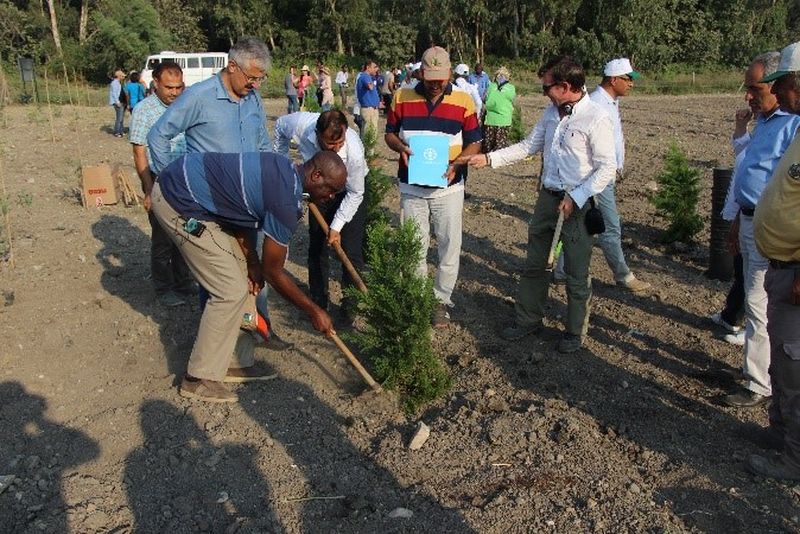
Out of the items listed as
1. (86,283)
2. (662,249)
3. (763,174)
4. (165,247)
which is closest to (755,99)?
(763,174)

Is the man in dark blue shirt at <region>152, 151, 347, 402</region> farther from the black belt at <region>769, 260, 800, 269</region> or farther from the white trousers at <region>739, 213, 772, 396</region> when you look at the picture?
the white trousers at <region>739, 213, 772, 396</region>

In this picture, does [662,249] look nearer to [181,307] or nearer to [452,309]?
[452,309]

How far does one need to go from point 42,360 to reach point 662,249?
608cm

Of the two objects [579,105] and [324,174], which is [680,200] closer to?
[579,105]

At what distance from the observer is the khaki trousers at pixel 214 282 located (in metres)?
4.09

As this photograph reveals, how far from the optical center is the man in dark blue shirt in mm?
3693

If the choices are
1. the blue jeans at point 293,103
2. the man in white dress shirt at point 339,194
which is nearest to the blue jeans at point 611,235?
the man in white dress shirt at point 339,194

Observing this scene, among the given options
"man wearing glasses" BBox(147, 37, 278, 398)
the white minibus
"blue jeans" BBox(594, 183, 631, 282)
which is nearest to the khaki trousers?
"man wearing glasses" BBox(147, 37, 278, 398)

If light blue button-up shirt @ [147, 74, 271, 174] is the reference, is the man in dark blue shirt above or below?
below

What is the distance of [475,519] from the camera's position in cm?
335

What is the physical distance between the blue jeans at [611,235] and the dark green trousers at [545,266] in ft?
3.69

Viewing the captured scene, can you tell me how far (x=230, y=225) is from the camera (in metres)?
4.16

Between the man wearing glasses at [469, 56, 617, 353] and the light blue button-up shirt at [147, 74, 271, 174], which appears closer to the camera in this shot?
the light blue button-up shirt at [147, 74, 271, 174]

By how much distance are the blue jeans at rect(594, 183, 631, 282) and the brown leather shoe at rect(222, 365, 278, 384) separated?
123 inches
